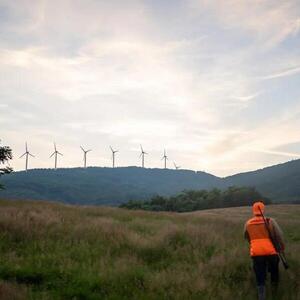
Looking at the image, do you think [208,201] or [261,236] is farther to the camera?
[208,201]

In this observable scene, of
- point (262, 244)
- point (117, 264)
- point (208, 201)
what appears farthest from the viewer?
point (208, 201)

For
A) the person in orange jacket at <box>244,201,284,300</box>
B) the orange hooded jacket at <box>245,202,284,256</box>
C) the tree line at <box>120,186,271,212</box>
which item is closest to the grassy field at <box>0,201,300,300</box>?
the person in orange jacket at <box>244,201,284,300</box>

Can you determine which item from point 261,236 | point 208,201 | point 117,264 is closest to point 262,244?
point 261,236

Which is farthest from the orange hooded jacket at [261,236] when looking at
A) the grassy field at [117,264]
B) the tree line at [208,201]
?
the tree line at [208,201]

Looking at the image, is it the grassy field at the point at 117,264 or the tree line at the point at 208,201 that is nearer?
the grassy field at the point at 117,264

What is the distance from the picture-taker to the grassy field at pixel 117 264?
9984 millimetres

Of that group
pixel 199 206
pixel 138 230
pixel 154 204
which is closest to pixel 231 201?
pixel 199 206

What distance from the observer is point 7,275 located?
10688 millimetres

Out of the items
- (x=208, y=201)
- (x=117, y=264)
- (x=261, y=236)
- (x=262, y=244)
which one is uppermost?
(x=208, y=201)

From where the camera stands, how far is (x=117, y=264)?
454 inches

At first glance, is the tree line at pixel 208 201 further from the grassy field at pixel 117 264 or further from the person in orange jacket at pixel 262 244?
the person in orange jacket at pixel 262 244

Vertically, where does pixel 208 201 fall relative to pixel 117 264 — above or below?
above

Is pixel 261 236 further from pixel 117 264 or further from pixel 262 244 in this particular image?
pixel 117 264

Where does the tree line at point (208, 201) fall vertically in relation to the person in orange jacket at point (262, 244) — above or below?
above
